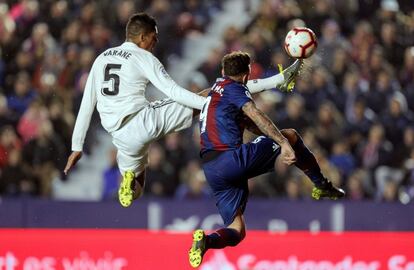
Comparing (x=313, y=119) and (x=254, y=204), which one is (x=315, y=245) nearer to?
(x=254, y=204)

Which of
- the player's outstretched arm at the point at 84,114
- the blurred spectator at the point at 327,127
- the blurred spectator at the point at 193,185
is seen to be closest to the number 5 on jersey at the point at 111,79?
the player's outstretched arm at the point at 84,114

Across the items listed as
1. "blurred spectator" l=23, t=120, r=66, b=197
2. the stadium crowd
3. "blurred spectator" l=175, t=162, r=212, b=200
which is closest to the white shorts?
"blurred spectator" l=175, t=162, r=212, b=200

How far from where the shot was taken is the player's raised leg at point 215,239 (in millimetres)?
11414

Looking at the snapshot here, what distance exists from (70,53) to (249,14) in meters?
2.82

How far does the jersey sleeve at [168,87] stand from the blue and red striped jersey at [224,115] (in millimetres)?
100

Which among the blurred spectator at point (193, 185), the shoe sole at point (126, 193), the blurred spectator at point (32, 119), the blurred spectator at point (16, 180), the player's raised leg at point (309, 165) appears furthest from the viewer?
the blurred spectator at point (32, 119)

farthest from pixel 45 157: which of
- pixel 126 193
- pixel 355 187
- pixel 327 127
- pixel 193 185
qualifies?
pixel 126 193

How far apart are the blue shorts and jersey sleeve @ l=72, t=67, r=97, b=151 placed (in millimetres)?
1225

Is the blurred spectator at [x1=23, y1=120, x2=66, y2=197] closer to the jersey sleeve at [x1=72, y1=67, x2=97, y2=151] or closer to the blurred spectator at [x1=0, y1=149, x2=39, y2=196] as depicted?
the blurred spectator at [x1=0, y1=149, x2=39, y2=196]

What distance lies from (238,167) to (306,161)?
73cm

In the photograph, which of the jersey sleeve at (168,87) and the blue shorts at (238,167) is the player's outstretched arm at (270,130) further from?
the jersey sleeve at (168,87)

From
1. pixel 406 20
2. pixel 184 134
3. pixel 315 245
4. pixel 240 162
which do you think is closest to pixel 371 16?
pixel 406 20

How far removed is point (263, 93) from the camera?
17.6 metres

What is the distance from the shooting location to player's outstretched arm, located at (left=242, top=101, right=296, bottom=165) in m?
11.1
